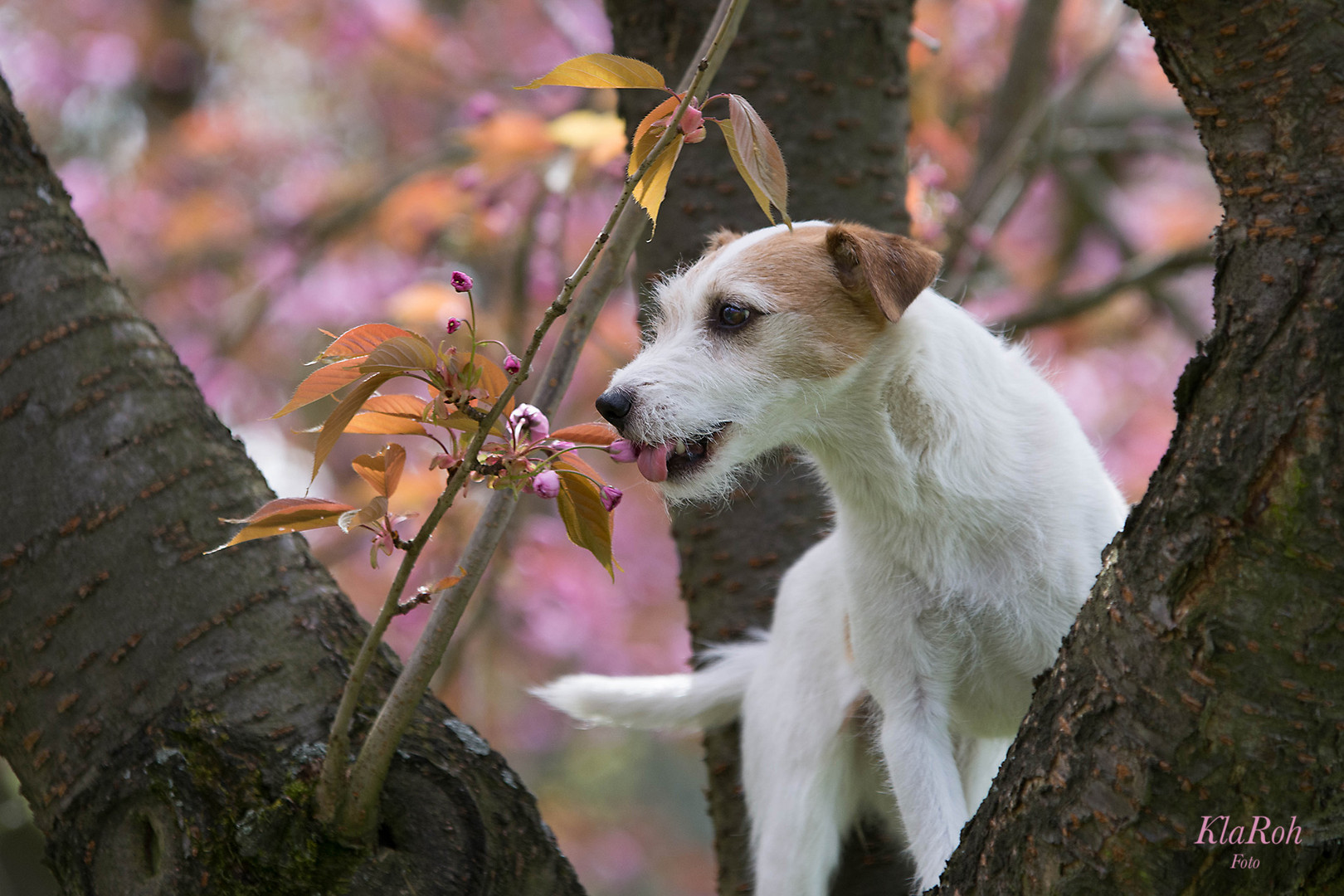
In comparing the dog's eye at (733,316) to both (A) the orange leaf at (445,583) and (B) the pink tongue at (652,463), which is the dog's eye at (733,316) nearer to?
(B) the pink tongue at (652,463)

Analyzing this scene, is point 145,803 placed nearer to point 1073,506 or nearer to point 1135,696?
point 1135,696

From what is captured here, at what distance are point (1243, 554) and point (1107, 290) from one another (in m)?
2.63

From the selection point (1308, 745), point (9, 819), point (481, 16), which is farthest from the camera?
point (481, 16)

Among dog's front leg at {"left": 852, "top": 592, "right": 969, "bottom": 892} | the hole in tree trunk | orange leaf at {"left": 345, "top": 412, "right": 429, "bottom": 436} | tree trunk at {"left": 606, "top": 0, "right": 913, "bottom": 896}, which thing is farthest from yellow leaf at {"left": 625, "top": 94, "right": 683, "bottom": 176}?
tree trunk at {"left": 606, "top": 0, "right": 913, "bottom": 896}

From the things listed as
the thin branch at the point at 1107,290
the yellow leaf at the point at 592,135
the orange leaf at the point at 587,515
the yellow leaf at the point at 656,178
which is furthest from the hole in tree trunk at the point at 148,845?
the thin branch at the point at 1107,290

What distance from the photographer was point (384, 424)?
1.44 metres

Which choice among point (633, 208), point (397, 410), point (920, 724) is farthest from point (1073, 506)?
point (397, 410)

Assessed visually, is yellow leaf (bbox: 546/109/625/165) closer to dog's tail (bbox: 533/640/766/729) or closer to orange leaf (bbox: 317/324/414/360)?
dog's tail (bbox: 533/640/766/729)

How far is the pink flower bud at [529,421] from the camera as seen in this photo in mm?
1389

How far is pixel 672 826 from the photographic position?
1100 centimetres

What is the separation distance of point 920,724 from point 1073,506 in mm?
510

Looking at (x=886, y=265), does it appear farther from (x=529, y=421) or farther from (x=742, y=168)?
(x=529, y=421)

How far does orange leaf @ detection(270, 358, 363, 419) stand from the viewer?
130cm

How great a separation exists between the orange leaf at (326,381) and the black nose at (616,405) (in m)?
0.67
